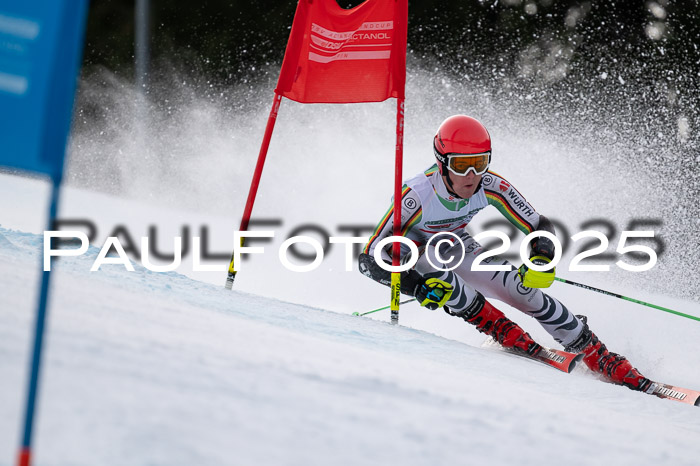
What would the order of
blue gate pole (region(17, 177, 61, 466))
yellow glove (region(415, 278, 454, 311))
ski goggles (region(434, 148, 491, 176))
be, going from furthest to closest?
1. ski goggles (region(434, 148, 491, 176))
2. yellow glove (region(415, 278, 454, 311))
3. blue gate pole (region(17, 177, 61, 466))

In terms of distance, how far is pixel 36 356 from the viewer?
4.15ft

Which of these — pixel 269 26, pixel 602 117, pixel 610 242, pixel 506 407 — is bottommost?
pixel 506 407

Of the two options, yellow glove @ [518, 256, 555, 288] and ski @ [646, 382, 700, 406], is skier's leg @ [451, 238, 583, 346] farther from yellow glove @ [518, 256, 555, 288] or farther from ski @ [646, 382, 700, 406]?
ski @ [646, 382, 700, 406]

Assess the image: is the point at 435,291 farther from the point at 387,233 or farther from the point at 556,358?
the point at 556,358

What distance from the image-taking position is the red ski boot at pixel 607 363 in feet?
13.5

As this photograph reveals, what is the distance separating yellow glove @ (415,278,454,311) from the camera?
4.00 metres

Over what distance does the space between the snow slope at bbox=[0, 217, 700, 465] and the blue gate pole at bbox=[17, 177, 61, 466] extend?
0.09m

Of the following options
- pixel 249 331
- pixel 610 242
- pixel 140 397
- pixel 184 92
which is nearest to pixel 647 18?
pixel 610 242

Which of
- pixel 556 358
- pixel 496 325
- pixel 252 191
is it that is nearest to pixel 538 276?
pixel 496 325

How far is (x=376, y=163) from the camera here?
10836mm

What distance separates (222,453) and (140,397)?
271mm

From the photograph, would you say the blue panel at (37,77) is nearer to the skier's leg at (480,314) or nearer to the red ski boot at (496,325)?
the skier's leg at (480,314)

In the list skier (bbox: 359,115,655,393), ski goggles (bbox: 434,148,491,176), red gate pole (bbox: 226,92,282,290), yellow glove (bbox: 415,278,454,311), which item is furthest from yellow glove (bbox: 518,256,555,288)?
red gate pole (bbox: 226,92,282,290)

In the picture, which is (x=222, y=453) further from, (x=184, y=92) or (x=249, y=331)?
(x=184, y=92)
